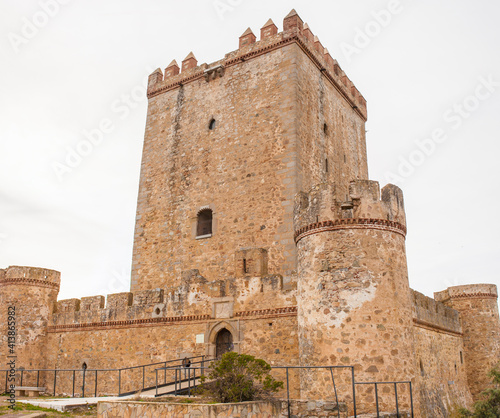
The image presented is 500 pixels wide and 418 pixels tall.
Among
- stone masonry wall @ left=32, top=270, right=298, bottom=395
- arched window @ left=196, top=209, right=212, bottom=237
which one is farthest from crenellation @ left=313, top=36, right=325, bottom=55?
stone masonry wall @ left=32, top=270, right=298, bottom=395

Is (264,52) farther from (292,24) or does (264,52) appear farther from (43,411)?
(43,411)

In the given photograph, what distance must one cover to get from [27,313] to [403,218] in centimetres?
1366

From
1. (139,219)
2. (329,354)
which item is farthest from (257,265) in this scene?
(139,219)

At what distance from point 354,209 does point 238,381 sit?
4297 mm

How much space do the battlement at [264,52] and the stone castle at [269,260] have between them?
0.07 meters

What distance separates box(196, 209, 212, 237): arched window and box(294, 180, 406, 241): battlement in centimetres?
758

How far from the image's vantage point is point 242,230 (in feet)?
56.6

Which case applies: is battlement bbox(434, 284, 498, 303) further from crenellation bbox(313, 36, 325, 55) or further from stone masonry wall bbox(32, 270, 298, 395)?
crenellation bbox(313, 36, 325, 55)

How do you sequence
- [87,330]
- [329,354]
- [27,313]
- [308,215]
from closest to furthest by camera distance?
[329,354] < [308,215] < [87,330] < [27,313]

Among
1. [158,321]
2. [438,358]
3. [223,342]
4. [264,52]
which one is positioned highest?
[264,52]

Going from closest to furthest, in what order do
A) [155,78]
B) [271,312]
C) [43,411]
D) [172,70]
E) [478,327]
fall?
[43,411], [271,312], [478,327], [172,70], [155,78]

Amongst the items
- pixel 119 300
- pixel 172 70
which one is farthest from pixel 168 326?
pixel 172 70

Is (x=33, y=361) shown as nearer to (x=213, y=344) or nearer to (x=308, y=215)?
(x=213, y=344)

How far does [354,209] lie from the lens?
35.9 ft
